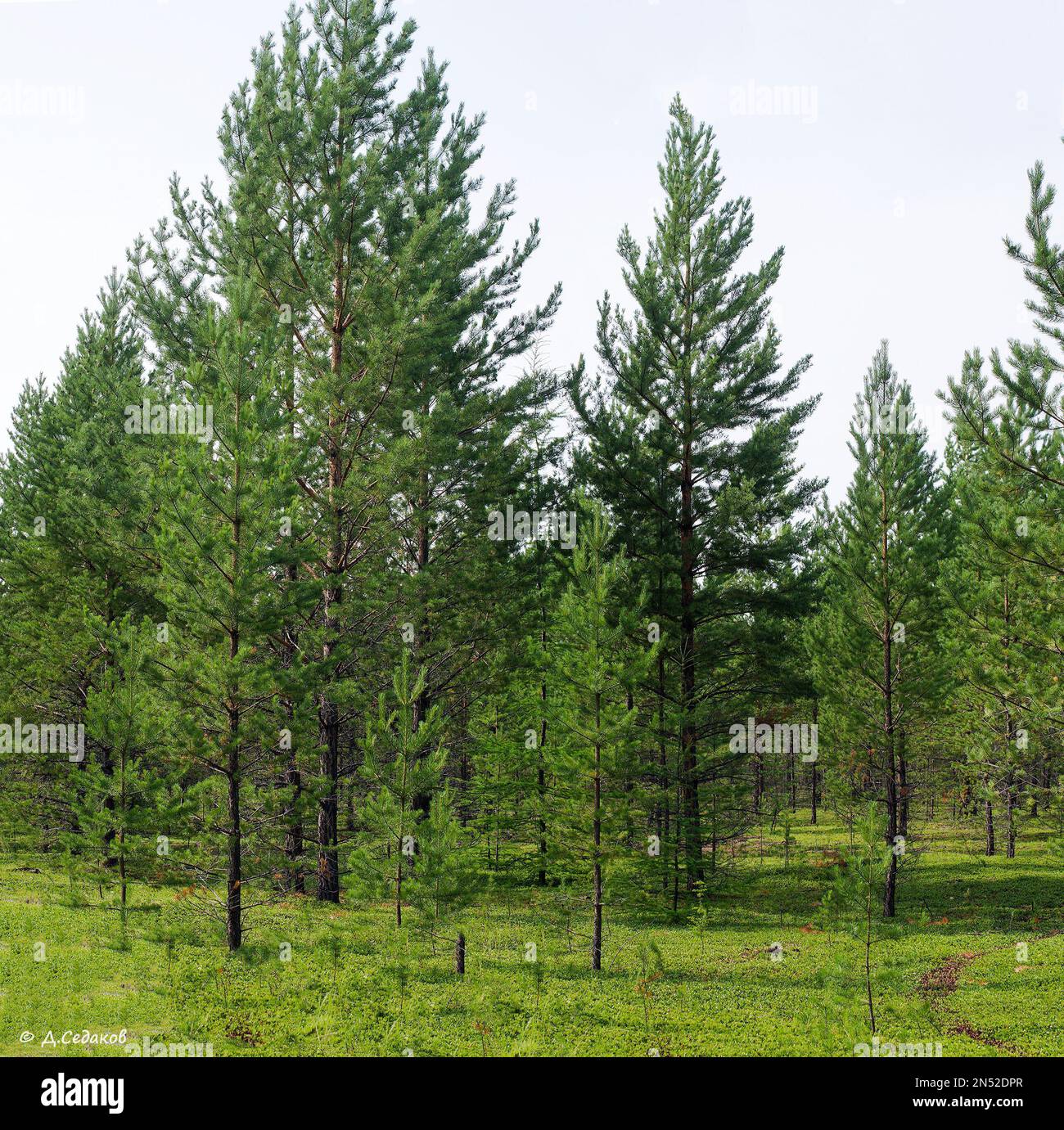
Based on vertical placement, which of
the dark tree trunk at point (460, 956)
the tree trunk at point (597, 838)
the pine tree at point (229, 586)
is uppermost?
the pine tree at point (229, 586)

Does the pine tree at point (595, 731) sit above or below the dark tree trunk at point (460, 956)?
above

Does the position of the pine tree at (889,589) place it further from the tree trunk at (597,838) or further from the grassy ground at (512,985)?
the tree trunk at (597,838)

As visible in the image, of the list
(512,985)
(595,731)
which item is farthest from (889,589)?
(512,985)

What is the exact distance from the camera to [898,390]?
20125 mm

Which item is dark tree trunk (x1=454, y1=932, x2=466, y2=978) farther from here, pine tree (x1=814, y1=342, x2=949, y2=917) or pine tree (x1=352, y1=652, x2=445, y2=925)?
pine tree (x1=814, y1=342, x2=949, y2=917)

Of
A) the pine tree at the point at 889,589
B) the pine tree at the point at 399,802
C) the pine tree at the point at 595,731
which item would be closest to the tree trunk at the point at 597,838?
the pine tree at the point at 595,731

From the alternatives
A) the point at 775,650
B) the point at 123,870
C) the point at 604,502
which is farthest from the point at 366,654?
the point at 775,650

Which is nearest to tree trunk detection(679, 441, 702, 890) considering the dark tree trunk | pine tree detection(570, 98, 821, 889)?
pine tree detection(570, 98, 821, 889)

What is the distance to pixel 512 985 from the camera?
481 inches

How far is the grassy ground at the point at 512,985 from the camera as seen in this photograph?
31.1 feet

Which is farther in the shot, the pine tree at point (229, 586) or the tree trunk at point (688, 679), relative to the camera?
the tree trunk at point (688, 679)

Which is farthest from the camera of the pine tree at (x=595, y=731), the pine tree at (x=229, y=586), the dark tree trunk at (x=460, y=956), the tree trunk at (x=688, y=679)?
the tree trunk at (x=688, y=679)

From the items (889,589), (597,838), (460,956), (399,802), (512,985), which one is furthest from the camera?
(889,589)

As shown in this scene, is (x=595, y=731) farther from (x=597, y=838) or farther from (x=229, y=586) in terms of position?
(x=229, y=586)
